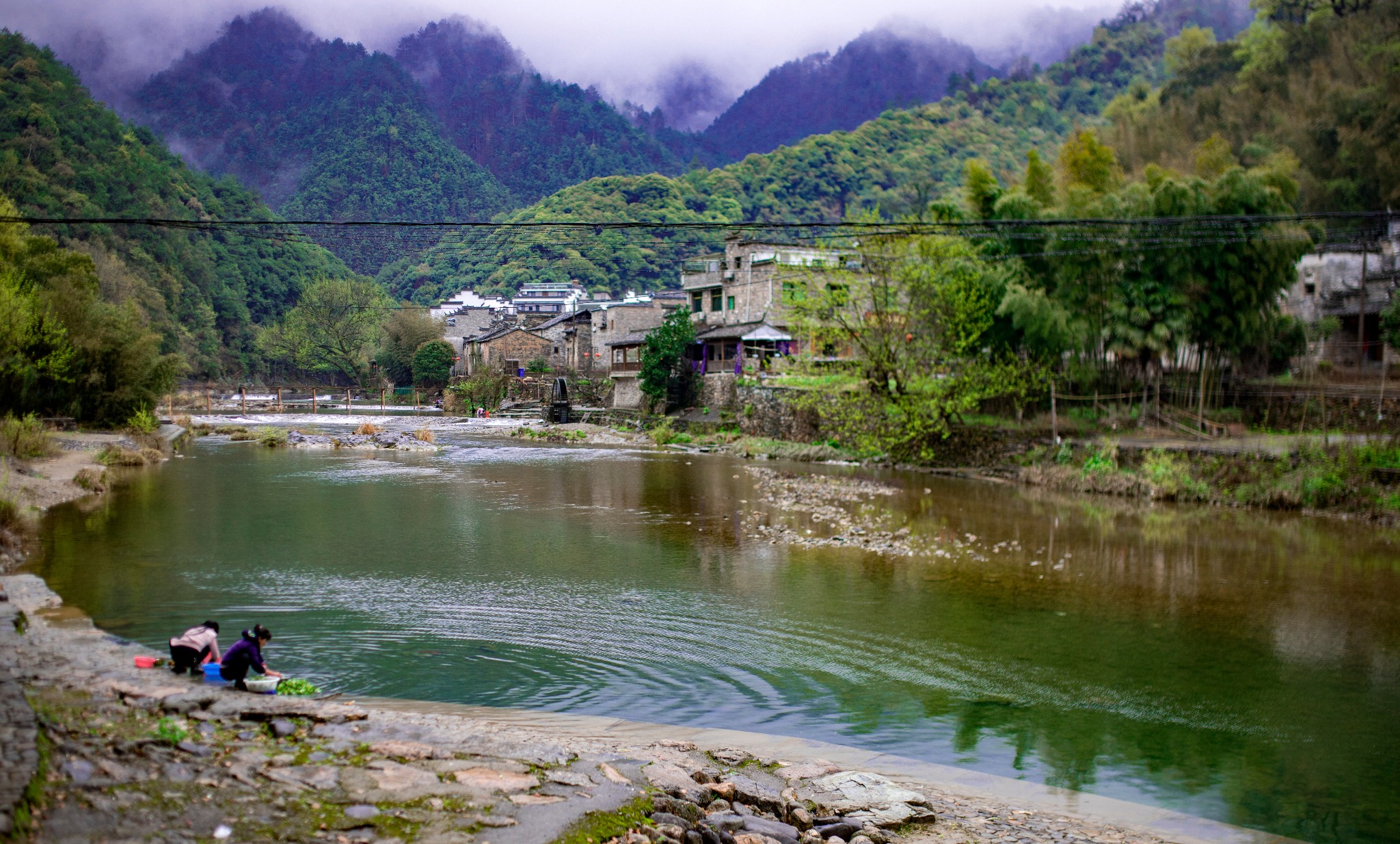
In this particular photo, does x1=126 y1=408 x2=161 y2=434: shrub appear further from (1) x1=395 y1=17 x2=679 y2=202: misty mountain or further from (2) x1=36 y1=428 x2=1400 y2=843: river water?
(1) x1=395 y1=17 x2=679 y2=202: misty mountain

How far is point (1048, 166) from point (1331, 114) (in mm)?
15016

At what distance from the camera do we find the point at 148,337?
32438 millimetres

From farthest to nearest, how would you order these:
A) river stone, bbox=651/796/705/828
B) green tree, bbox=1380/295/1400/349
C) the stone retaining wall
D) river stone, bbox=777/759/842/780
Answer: green tree, bbox=1380/295/1400/349, river stone, bbox=777/759/842/780, river stone, bbox=651/796/705/828, the stone retaining wall

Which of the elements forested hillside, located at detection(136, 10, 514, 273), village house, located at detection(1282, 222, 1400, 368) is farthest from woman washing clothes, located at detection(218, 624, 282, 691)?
forested hillside, located at detection(136, 10, 514, 273)

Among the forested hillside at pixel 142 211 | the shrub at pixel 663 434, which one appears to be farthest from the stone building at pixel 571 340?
the forested hillside at pixel 142 211

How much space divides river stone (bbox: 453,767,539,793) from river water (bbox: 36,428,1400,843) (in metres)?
2.53

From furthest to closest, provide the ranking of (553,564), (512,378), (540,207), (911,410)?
(540,207)
(512,378)
(911,410)
(553,564)

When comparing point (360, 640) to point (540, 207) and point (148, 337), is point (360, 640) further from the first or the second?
point (540, 207)

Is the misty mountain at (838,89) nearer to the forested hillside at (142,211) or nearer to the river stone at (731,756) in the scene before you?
the forested hillside at (142,211)

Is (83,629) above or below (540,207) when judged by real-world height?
below

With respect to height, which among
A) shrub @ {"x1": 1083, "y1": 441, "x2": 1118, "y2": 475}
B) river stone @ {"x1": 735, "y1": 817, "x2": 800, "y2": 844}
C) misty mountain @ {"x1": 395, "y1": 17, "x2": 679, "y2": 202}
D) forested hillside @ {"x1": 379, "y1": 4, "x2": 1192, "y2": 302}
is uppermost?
misty mountain @ {"x1": 395, "y1": 17, "x2": 679, "y2": 202}

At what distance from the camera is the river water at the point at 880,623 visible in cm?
791

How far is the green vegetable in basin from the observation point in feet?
26.5

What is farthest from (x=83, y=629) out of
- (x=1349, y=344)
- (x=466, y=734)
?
(x=1349, y=344)
